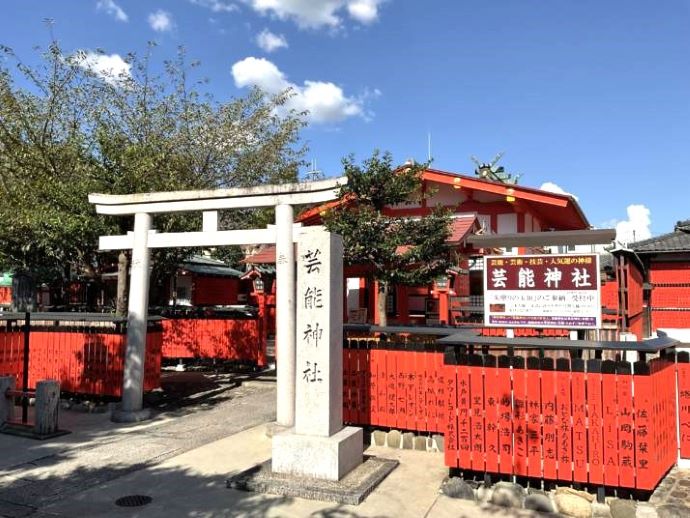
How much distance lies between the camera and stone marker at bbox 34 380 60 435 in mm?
8547

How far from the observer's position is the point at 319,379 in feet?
21.7

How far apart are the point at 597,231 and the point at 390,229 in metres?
5.41

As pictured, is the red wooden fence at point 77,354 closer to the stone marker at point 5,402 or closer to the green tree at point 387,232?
the stone marker at point 5,402

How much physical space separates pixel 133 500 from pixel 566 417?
16.0 feet

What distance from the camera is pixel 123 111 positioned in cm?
1753

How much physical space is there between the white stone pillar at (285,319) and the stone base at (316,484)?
75.5 inches

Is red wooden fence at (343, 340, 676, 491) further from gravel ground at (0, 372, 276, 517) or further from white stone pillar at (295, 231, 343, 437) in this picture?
gravel ground at (0, 372, 276, 517)

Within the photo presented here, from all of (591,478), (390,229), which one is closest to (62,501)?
(591,478)

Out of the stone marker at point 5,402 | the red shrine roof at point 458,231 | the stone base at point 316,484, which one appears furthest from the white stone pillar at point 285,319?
the stone marker at point 5,402

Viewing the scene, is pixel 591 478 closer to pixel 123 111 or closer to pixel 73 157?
pixel 73 157

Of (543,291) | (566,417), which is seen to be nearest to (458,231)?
(543,291)

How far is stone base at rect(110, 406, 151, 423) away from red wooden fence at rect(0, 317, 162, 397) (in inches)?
35.0

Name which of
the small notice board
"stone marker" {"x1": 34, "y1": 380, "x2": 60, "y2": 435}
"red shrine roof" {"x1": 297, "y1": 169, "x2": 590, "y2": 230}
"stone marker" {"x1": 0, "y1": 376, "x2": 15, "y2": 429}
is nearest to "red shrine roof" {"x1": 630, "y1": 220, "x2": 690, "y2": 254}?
"red shrine roof" {"x1": 297, "y1": 169, "x2": 590, "y2": 230}

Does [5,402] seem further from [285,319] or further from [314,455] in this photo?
[314,455]
